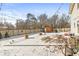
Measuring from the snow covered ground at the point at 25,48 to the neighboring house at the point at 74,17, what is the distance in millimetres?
326

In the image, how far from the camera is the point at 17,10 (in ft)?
10.1

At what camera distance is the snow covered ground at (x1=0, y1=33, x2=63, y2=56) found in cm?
307

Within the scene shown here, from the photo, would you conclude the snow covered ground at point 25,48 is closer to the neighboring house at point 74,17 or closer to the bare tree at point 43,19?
the bare tree at point 43,19

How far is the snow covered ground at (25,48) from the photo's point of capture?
10.1ft

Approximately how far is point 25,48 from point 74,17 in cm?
74

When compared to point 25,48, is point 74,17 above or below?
above

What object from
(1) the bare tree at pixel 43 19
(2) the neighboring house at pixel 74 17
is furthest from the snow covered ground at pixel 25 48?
(2) the neighboring house at pixel 74 17

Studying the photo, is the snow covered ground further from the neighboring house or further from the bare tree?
the neighboring house

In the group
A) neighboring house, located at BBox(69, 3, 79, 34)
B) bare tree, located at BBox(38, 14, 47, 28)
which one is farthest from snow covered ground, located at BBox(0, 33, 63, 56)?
neighboring house, located at BBox(69, 3, 79, 34)

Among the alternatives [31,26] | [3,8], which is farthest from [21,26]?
[3,8]

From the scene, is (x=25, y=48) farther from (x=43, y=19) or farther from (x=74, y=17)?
(x=74, y=17)

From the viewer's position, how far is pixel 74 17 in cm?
304

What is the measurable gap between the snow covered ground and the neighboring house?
0.33 meters

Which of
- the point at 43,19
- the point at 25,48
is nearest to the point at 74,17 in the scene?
the point at 43,19
